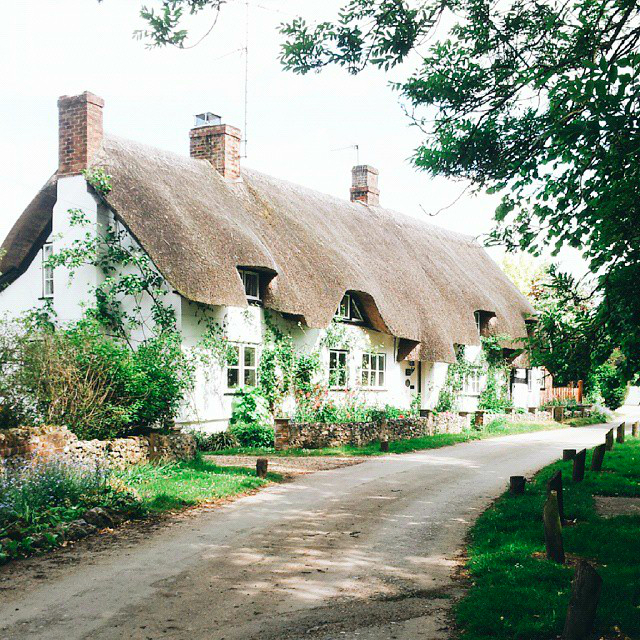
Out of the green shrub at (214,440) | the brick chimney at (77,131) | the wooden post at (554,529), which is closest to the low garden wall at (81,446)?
the green shrub at (214,440)

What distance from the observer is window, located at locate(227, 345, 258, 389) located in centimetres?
1898

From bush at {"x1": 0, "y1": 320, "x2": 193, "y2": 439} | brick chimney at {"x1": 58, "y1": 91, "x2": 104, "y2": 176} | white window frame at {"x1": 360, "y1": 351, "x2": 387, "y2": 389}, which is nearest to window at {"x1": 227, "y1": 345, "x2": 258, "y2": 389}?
bush at {"x1": 0, "y1": 320, "x2": 193, "y2": 439}

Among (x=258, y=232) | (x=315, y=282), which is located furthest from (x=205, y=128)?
(x=315, y=282)

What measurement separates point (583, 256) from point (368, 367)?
1518cm

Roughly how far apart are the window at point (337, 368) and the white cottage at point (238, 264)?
0.15 feet

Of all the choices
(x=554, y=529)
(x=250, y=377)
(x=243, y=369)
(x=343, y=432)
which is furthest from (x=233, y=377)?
(x=554, y=529)

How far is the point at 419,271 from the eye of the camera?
2766cm

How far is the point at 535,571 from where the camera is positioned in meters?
6.83

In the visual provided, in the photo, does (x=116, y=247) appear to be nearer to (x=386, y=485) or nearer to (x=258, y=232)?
(x=258, y=232)

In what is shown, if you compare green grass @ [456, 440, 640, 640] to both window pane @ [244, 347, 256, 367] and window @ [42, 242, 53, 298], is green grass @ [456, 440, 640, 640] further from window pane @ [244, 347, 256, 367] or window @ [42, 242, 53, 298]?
window @ [42, 242, 53, 298]

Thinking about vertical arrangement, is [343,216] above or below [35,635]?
above

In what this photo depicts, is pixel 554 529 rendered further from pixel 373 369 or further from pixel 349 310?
pixel 373 369

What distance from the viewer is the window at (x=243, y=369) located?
62.3 ft

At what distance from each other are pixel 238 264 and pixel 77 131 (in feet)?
17.5
